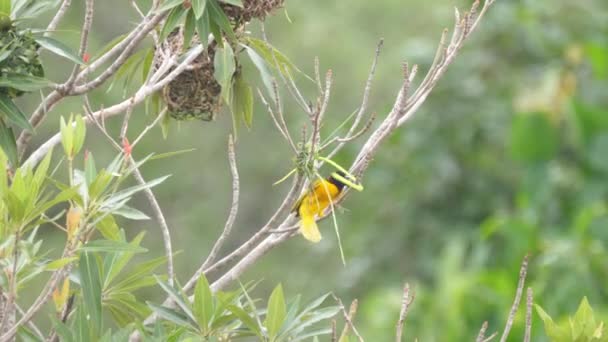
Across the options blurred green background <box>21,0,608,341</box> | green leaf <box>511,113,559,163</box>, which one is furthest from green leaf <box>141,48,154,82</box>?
green leaf <box>511,113,559,163</box>

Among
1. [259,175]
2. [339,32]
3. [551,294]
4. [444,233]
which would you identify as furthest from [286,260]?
[551,294]

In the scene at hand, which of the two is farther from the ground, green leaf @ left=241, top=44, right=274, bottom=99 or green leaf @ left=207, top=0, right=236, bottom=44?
green leaf @ left=207, top=0, right=236, bottom=44

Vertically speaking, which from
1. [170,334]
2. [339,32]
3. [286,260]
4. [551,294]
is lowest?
[286,260]

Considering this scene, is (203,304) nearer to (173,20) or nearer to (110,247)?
(110,247)

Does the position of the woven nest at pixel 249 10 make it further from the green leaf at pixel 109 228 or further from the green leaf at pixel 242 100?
the green leaf at pixel 109 228

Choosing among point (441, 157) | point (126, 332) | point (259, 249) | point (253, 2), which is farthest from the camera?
point (441, 157)

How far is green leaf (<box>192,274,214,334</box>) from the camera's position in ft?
7.09

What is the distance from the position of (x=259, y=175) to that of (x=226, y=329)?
36.7 ft

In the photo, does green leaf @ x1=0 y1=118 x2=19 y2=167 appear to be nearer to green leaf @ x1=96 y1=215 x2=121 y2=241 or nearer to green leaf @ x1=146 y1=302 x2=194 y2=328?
green leaf @ x1=96 y1=215 x2=121 y2=241

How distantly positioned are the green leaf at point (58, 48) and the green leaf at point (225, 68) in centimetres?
30

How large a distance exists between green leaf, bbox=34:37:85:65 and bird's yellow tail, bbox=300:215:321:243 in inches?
20.4

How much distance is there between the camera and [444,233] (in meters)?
7.52

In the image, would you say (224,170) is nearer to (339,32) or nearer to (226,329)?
(339,32)

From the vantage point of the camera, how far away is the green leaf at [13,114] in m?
2.30
